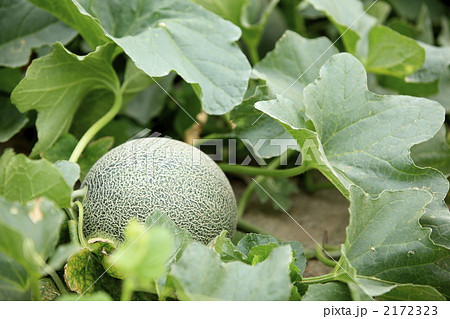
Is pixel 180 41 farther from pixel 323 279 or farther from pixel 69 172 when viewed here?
pixel 323 279

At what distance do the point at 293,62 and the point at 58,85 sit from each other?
1.97ft

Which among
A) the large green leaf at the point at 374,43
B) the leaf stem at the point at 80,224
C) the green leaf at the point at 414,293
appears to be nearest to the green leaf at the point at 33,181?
the leaf stem at the point at 80,224

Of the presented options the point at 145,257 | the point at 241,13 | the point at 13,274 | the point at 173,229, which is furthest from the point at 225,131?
the point at 145,257

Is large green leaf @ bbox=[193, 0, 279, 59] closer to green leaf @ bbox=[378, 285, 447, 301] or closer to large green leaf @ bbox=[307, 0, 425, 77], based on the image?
large green leaf @ bbox=[307, 0, 425, 77]

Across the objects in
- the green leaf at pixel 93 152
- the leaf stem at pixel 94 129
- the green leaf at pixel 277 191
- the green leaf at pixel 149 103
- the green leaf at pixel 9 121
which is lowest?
the green leaf at pixel 277 191

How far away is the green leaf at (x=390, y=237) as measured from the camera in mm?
955

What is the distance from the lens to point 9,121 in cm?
140

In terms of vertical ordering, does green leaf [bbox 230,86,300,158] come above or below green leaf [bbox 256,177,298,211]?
above

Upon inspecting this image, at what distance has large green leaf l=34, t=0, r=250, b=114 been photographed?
1.19m

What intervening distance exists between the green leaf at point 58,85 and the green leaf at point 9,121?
0.33 feet

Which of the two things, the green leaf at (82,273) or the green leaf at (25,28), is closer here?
the green leaf at (82,273)

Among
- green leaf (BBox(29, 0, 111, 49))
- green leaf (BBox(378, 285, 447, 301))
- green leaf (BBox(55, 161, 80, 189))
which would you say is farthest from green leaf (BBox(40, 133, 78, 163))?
green leaf (BBox(378, 285, 447, 301))

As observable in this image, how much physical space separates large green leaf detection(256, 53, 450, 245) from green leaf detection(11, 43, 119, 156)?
484 millimetres

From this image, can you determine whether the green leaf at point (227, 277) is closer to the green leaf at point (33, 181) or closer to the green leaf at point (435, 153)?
the green leaf at point (33, 181)
